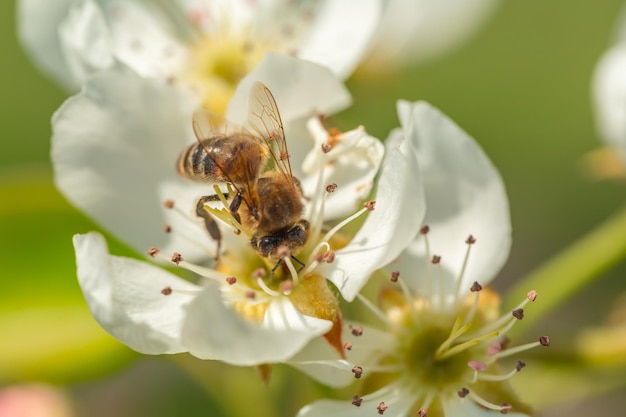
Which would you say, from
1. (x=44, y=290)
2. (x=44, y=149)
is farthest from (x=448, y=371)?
(x=44, y=149)

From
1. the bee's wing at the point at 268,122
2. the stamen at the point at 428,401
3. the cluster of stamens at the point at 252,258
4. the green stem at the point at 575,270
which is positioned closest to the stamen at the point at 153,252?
the cluster of stamens at the point at 252,258

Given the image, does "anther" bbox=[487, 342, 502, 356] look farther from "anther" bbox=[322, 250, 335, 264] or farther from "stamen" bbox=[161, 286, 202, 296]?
"stamen" bbox=[161, 286, 202, 296]

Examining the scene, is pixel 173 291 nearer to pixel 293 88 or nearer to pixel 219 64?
pixel 293 88

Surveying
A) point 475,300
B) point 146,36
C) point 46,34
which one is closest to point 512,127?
point 146,36

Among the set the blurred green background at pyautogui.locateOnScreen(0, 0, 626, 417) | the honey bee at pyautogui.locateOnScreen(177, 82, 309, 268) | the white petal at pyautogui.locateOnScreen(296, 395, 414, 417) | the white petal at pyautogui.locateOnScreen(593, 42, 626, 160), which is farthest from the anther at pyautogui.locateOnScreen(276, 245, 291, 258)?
the white petal at pyautogui.locateOnScreen(593, 42, 626, 160)

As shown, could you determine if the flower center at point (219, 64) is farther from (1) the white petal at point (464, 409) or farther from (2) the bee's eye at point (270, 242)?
(1) the white petal at point (464, 409)

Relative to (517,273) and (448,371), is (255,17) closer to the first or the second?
(448,371)
